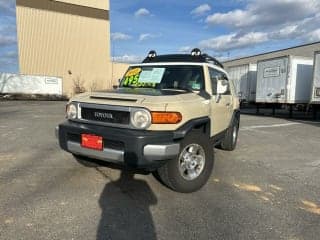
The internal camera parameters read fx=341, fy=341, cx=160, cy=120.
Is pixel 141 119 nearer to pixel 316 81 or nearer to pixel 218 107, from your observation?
pixel 218 107

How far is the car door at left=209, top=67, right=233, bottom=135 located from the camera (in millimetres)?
5914

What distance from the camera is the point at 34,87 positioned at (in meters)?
39.4

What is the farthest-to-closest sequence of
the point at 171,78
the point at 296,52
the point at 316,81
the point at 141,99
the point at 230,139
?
the point at 296,52
the point at 316,81
the point at 230,139
the point at 171,78
the point at 141,99

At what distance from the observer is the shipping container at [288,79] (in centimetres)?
1833

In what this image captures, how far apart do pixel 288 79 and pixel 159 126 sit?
15.5m

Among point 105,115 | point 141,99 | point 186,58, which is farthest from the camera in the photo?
point 186,58

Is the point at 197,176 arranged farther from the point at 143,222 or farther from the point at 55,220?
the point at 55,220

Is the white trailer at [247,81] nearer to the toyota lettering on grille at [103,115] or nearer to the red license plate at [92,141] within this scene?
the toyota lettering on grille at [103,115]

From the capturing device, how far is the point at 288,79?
1817 centimetres

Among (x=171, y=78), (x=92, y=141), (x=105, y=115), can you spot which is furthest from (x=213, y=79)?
(x=92, y=141)

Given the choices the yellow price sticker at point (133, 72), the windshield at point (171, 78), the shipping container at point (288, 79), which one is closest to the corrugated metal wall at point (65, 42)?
the shipping container at point (288, 79)

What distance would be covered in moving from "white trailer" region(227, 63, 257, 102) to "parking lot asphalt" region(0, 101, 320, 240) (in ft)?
54.6

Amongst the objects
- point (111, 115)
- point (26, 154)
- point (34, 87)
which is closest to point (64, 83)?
point (34, 87)

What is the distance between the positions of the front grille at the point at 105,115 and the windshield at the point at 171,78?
1349 millimetres
